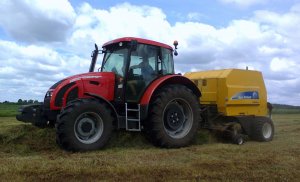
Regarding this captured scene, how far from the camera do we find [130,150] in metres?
8.90

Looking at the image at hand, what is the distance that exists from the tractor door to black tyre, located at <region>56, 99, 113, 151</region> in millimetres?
965

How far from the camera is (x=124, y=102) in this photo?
31.7 ft

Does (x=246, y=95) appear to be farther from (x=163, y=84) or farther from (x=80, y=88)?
(x=80, y=88)

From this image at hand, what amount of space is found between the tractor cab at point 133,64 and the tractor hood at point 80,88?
240mm

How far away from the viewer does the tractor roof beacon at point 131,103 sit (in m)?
8.70

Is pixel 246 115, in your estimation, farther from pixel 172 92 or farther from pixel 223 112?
pixel 172 92

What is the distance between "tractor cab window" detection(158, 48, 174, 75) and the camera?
10404mm

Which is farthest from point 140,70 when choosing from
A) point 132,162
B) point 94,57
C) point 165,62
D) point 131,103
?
point 132,162

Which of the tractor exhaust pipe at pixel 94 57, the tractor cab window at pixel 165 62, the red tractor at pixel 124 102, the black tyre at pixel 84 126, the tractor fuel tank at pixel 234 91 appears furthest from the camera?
the tractor fuel tank at pixel 234 91

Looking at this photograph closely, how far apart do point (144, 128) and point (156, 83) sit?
3.49ft

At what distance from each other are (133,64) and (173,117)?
1.60 meters

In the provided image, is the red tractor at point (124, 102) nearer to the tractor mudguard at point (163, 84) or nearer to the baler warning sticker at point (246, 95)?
the tractor mudguard at point (163, 84)

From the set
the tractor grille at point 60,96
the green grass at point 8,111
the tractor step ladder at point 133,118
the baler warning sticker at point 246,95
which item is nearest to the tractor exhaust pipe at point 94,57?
the tractor step ladder at point 133,118

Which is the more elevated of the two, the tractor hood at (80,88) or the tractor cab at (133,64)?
the tractor cab at (133,64)
